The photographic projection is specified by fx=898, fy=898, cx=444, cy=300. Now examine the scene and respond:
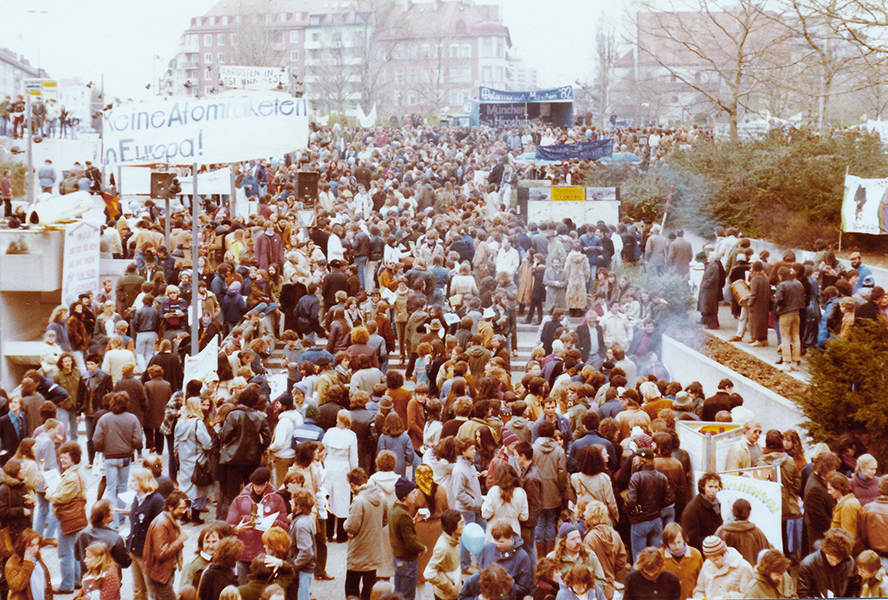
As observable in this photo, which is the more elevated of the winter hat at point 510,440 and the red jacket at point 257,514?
the winter hat at point 510,440

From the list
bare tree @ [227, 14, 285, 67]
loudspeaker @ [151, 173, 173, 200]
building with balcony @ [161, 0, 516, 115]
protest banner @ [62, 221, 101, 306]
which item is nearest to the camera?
protest banner @ [62, 221, 101, 306]

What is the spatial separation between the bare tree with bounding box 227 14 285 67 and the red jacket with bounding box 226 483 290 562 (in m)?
8.63

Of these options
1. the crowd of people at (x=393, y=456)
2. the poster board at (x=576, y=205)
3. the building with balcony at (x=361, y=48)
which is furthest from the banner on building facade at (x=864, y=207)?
the building with balcony at (x=361, y=48)

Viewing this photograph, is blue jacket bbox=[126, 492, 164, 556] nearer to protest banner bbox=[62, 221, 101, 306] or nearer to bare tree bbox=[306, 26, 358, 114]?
protest banner bbox=[62, 221, 101, 306]

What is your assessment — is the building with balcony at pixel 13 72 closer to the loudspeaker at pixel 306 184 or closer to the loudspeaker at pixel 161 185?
the loudspeaker at pixel 161 185

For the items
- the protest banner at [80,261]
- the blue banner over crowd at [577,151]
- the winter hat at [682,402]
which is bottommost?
the winter hat at [682,402]

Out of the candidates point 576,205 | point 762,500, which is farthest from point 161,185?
point 762,500

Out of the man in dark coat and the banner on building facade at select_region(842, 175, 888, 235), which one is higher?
the banner on building facade at select_region(842, 175, 888, 235)

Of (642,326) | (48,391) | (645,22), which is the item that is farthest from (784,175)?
(48,391)

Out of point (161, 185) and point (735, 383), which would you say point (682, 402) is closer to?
point (735, 383)

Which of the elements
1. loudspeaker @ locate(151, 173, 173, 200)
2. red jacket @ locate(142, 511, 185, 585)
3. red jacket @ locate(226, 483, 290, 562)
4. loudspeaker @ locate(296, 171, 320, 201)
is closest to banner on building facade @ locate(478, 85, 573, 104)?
loudspeaker @ locate(296, 171, 320, 201)

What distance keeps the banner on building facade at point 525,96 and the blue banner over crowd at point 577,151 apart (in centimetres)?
269

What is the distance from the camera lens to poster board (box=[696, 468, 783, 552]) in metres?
6.87

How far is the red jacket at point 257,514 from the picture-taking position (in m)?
6.20
